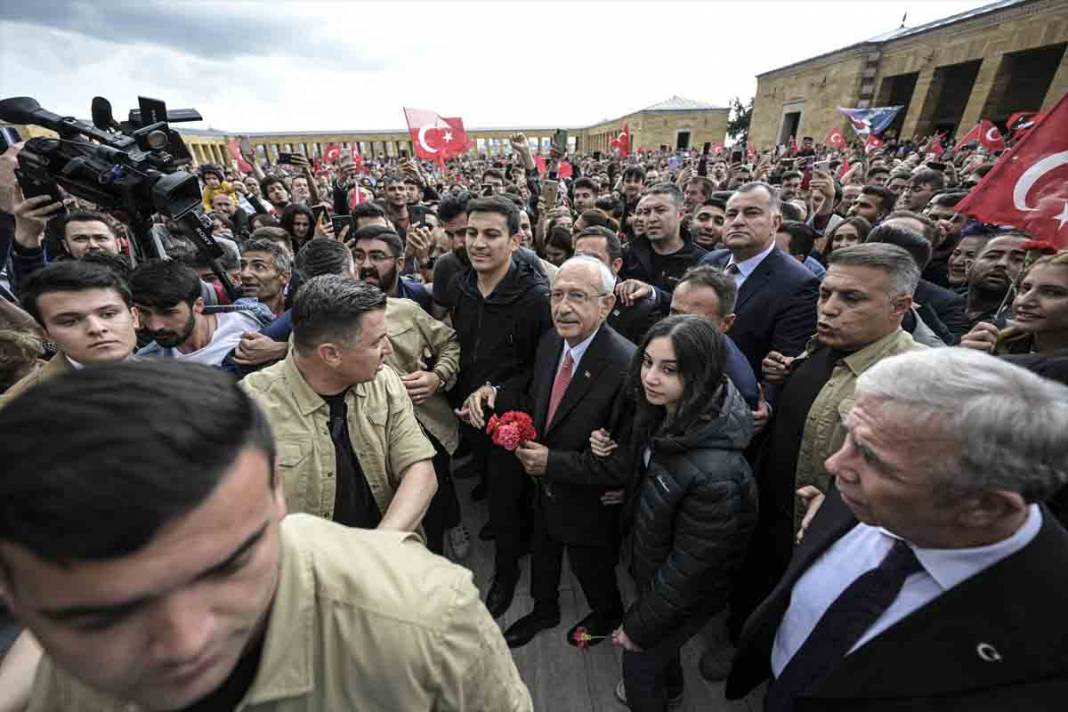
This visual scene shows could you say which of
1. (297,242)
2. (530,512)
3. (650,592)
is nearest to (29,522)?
(650,592)

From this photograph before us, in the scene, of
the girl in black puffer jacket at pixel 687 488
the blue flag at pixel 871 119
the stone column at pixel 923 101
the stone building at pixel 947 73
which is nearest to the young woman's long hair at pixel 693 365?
the girl in black puffer jacket at pixel 687 488

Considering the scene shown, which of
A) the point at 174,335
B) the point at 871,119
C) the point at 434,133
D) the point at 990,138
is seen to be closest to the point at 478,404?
the point at 174,335

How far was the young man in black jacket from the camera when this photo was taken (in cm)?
325

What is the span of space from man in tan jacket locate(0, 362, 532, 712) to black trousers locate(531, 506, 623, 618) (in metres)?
1.91

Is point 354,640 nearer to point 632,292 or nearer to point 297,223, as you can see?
point 632,292

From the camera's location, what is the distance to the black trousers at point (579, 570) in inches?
111

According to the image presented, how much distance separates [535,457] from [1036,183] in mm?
3761

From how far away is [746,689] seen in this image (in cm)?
219

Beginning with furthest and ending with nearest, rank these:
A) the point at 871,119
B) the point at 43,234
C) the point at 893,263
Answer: the point at 871,119, the point at 43,234, the point at 893,263

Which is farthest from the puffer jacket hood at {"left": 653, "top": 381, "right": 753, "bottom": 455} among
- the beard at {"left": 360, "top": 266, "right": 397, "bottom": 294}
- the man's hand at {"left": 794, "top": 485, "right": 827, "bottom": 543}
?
the beard at {"left": 360, "top": 266, "right": 397, "bottom": 294}

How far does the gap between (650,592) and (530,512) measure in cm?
174

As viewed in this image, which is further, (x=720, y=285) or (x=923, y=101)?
(x=923, y=101)

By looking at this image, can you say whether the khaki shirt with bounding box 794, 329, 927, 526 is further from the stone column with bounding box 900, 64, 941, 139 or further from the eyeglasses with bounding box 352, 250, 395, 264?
the stone column with bounding box 900, 64, 941, 139

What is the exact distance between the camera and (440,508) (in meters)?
3.40
